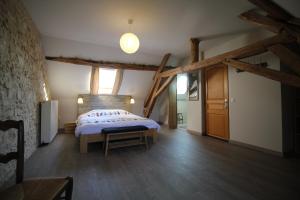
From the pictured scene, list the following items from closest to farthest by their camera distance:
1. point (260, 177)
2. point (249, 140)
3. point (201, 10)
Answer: point (260, 177), point (201, 10), point (249, 140)

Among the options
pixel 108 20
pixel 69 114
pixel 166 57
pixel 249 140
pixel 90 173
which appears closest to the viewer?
pixel 90 173

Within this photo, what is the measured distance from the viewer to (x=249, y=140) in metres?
3.87

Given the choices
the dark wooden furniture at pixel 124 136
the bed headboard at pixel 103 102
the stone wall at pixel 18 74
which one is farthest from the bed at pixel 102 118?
the stone wall at pixel 18 74

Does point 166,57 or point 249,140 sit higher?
point 166,57

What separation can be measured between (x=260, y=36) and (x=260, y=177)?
2.89 m

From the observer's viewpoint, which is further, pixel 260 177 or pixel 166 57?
pixel 166 57

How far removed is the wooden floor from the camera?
6.70ft

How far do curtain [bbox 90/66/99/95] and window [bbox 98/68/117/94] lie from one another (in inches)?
8.3

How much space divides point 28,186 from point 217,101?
464cm

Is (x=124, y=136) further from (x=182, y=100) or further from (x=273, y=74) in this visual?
(x=182, y=100)

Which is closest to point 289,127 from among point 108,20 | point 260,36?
point 260,36

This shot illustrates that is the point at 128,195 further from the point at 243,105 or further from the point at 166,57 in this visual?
the point at 166,57

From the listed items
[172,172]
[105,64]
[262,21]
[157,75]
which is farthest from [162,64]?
[172,172]

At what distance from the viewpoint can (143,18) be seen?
10.7ft
